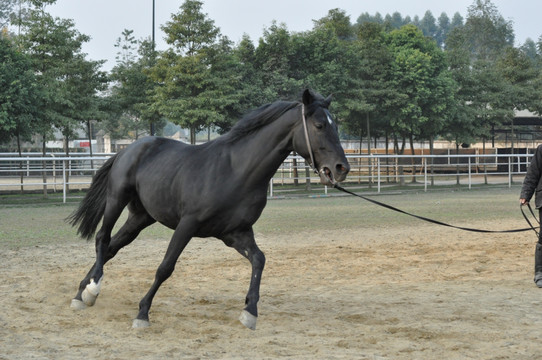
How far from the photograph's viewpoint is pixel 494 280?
8.02 meters

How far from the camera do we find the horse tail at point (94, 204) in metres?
7.32

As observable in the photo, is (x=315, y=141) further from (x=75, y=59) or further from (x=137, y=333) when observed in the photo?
(x=75, y=59)

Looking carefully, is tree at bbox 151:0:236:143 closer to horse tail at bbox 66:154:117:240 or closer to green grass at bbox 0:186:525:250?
green grass at bbox 0:186:525:250

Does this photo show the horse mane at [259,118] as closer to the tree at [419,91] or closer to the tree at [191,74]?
the tree at [191,74]

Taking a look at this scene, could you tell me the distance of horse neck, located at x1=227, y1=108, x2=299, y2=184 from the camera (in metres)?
5.75

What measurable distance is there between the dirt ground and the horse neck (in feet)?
4.45

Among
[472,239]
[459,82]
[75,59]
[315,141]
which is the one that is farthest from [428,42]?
[315,141]

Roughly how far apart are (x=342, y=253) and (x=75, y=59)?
20.5 metres

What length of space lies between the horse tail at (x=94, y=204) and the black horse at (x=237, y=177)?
107cm

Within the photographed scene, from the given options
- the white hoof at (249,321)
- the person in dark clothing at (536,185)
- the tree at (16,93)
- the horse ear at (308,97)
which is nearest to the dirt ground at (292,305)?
the white hoof at (249,321)

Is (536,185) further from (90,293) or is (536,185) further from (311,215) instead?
(311,215)

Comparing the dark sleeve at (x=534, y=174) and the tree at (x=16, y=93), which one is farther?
the tree at (x=16, y=93)

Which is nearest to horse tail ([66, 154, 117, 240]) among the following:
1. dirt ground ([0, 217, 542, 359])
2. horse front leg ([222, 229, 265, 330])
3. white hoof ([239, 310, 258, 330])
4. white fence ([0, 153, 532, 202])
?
dirt ground ([0, 217, 542, 359])

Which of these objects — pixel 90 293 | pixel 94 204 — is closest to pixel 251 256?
pixel 90 293
